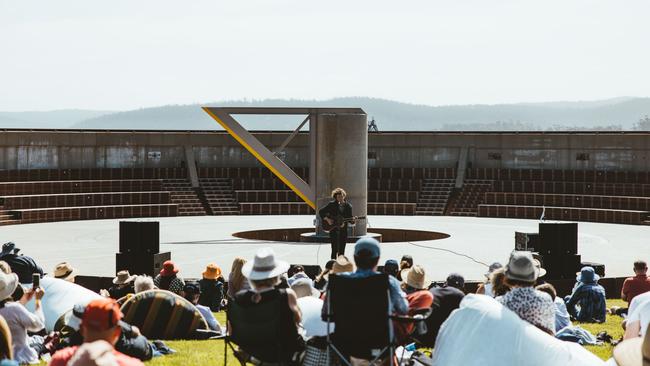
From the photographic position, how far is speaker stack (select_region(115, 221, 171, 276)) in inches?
586

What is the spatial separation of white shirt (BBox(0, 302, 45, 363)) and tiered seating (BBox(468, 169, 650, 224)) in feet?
75.1

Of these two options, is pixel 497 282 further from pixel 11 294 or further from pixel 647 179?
pixel 647 179

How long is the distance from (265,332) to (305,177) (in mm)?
26035

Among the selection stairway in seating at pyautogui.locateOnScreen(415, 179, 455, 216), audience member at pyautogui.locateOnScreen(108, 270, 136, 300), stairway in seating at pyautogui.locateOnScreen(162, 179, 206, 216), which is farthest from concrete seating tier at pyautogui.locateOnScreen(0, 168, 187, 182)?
audience member at pyautogui.locateOnScreen(108, 270, 136, 300)

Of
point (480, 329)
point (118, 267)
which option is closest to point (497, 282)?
point (480, 329)

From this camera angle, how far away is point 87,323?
509 centimetres

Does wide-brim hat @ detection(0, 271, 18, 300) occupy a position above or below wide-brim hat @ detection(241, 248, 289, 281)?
below

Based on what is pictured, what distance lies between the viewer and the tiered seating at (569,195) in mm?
28812

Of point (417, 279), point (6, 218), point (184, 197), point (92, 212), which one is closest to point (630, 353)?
point (417, 279)

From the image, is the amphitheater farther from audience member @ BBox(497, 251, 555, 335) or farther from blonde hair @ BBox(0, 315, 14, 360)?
blonde hair @ BBox(0, 315, 14, 360)

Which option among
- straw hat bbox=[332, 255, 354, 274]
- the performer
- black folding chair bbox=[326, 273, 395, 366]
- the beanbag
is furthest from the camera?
the performer

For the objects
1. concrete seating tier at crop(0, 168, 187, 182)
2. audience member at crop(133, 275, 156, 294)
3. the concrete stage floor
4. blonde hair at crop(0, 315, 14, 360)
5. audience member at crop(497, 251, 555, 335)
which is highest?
concrete seating tier at crop(0, 168, 187, 182)

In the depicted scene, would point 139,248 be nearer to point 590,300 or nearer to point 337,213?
point 337,213

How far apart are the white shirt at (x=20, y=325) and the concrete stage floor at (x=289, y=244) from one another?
25.2ft
